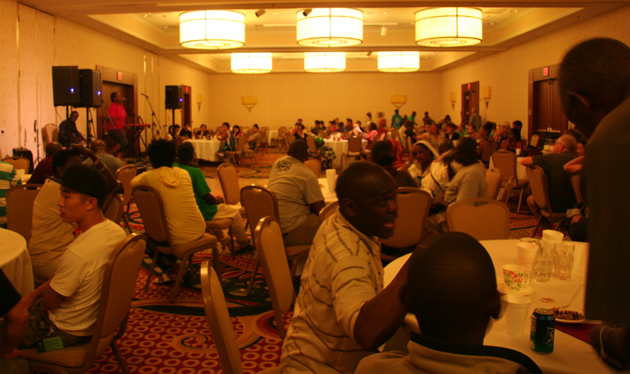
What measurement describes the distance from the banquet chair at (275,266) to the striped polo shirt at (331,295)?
0.57 metres

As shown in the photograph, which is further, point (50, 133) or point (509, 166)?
point (50, 133)

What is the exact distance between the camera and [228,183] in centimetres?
586

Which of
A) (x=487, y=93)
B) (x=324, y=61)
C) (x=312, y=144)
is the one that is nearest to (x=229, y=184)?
(x=312, y=144)

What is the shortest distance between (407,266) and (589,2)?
10179 mm

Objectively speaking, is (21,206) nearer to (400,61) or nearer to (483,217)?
(483,217)

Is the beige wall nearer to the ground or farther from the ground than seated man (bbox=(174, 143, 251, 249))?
farther from the ground

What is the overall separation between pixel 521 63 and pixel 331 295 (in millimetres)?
15035

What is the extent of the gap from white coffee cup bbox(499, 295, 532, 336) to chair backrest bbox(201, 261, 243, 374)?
0.87 m

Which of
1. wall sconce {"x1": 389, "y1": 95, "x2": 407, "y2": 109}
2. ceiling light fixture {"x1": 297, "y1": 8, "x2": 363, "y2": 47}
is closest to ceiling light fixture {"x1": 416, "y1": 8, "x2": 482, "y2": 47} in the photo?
ceiling light fixture {"x1": 297, "y1": 8, "x2": 363, "y2": 47}

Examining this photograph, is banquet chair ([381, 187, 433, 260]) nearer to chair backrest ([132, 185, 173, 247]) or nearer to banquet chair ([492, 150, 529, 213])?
chair backrest ([132, 185, 173, 247])

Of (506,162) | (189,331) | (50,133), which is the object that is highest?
(50,133)

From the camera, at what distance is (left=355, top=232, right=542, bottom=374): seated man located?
40.4 inches

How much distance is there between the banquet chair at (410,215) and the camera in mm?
3953

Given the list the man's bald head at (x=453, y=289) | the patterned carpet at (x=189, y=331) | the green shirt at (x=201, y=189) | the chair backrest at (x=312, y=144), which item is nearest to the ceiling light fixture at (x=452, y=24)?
the chair backrest at (x=312, y=144)
